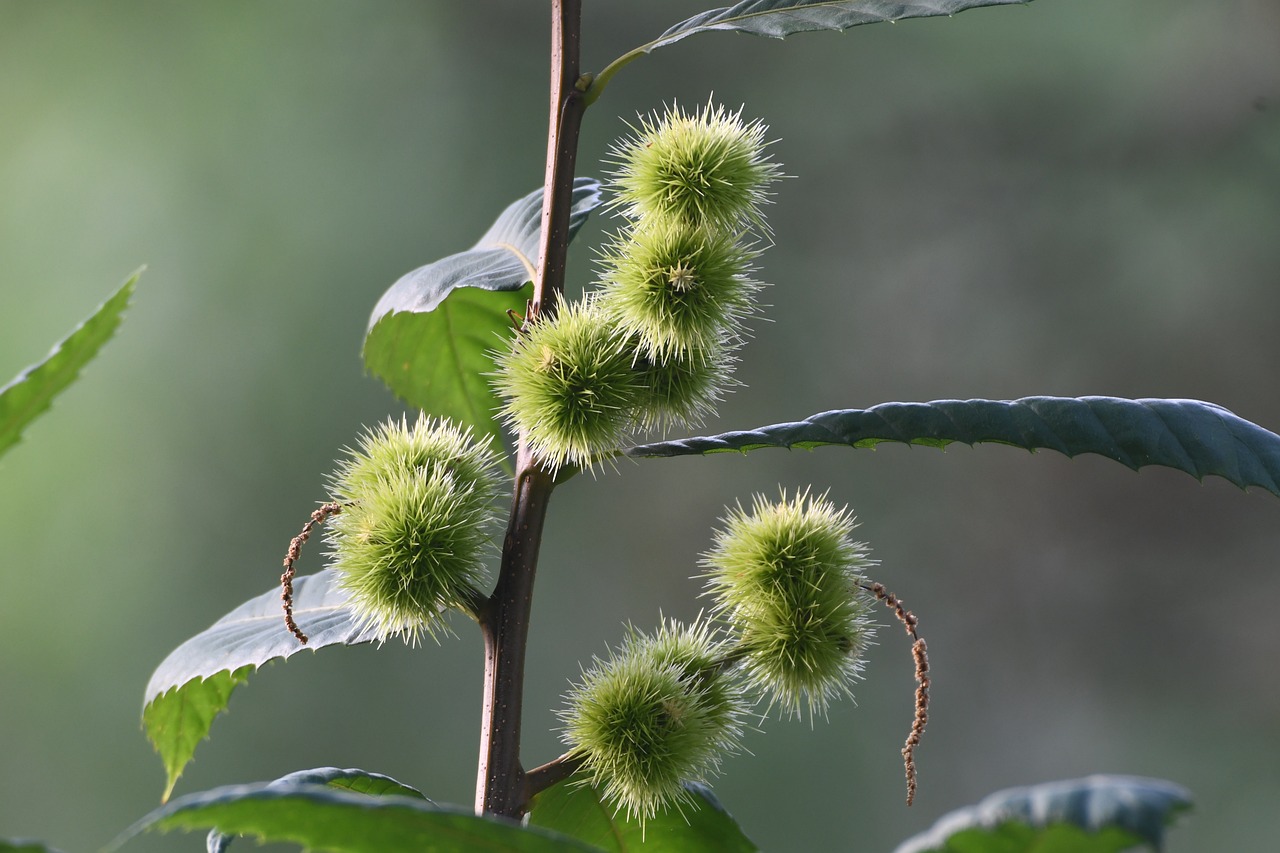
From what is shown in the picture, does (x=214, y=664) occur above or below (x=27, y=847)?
above

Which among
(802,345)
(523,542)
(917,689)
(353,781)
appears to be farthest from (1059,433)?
(802,345)

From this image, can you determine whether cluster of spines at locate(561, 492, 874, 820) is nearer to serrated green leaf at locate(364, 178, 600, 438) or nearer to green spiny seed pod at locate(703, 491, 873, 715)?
green spiny seed pod at locate(703, 491, 873, 715)

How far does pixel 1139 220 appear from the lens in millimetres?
2150

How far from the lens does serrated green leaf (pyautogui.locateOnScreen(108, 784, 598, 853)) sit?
29 cm

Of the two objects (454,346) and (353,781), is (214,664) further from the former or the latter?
(454,346)

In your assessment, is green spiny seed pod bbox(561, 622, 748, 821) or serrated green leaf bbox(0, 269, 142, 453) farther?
green spiny seed pod bbox(561, 622, 748, 821)

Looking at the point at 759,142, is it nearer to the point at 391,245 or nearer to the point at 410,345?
the point at 410,345

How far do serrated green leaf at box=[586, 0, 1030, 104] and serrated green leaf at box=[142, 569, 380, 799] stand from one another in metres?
0.31

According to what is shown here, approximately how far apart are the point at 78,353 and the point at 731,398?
1968 millimetres

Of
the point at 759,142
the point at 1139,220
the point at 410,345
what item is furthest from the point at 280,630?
the point at 1139,220

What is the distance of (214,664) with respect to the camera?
1.87 feet

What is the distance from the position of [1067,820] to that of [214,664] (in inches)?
17.6

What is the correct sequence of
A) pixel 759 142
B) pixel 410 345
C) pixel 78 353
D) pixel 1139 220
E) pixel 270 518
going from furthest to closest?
pixel 270 518
pixel 1139 220
pixel 410 345
pixel 759 142
pixel 78 353

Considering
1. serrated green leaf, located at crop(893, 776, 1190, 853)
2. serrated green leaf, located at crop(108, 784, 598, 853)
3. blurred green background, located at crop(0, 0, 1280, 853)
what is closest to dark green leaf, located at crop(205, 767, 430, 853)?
serrated green leaf, located at crop(108, 784, 598, 853)
